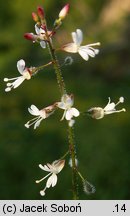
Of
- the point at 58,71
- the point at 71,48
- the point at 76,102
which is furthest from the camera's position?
the point at 76,102

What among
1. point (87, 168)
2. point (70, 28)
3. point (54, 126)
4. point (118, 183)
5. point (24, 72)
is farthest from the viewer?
point (70, 28)

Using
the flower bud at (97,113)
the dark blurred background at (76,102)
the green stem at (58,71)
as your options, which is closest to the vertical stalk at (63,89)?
the green stem at (58,71)

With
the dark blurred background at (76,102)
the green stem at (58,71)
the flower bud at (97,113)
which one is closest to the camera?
the green stem at (58,71)

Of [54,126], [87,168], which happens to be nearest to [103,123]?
[54,126]

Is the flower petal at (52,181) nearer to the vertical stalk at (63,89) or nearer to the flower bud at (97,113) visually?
the vertical stalk at (63,89)

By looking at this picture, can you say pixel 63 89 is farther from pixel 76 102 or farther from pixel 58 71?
pixel 76 102

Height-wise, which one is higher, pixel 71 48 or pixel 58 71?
pixel 71 48

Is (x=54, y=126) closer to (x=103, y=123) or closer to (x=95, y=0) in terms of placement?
(x=103, y=123)

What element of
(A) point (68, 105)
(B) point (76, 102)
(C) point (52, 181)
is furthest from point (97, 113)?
(B) point (76, 102)
